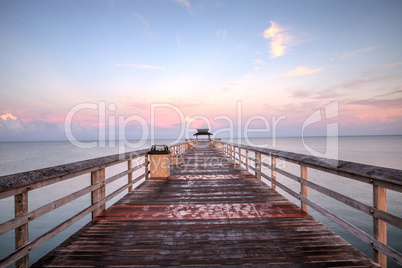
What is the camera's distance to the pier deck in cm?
223

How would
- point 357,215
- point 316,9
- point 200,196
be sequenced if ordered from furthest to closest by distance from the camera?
point 316,9 → point 357,215 → point 200,196

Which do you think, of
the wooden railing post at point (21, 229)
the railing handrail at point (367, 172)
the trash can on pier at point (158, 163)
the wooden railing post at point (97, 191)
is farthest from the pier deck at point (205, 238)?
the trash can on pier at point (158, 163)

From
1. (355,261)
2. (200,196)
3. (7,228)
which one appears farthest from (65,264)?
(355,261)

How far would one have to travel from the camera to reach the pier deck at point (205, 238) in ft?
7.31

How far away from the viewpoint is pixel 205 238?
2717 mm

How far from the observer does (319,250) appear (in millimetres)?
2398

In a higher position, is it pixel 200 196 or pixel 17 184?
pixel 17 184

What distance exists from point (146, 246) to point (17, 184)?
1.69m

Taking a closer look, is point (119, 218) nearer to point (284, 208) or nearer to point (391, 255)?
point (284, 208)

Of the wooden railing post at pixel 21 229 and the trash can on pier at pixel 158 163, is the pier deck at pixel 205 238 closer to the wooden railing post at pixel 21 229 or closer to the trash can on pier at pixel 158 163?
the wooden railing post at pixel 21 229

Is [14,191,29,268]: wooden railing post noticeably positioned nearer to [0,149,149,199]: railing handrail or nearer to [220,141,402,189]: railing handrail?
[0,149,149,199]: railing handrail

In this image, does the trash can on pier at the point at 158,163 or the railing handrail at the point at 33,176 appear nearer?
the railing handrail at the point at 33,176

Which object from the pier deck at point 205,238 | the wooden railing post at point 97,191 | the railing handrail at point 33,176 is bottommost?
the pier deck at point 205,238

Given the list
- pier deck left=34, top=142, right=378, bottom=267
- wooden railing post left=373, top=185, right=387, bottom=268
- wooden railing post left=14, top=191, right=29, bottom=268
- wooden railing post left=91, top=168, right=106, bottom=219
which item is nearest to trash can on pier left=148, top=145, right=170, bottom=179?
pier deck left=34, top=142, right=378, bottom=267
